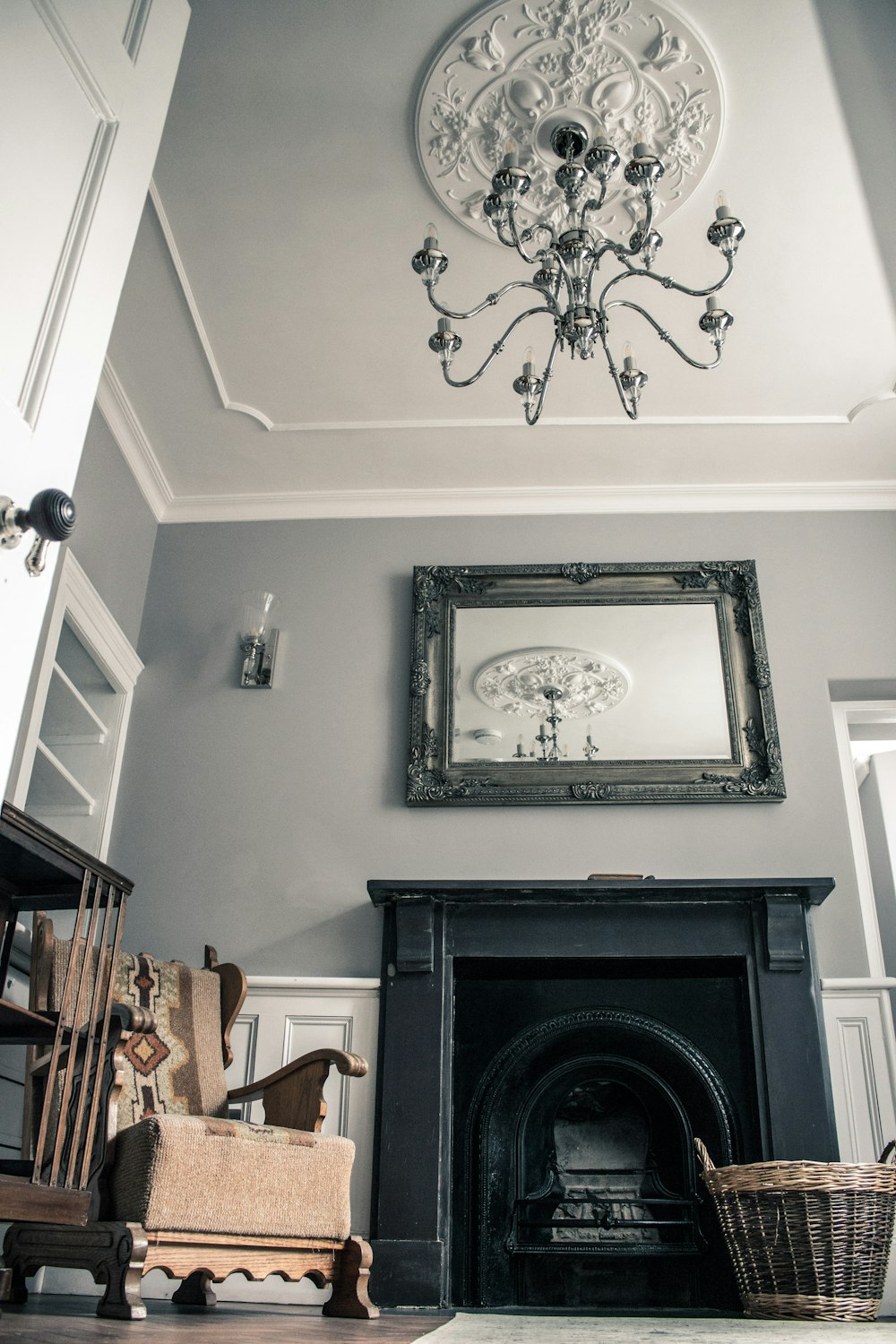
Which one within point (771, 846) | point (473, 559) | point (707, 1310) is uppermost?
point (473, 559)

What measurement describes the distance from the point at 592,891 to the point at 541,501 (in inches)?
68.6

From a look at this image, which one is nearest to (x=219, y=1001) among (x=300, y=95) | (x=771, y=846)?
(x=771, y=846)

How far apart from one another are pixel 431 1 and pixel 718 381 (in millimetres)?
1680

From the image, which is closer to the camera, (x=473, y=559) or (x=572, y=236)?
(x=572, y=236)

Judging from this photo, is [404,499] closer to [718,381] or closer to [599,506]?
[599,506]

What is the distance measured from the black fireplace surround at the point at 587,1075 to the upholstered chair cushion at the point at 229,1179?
0.71 meters

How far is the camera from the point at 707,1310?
3.15 metres

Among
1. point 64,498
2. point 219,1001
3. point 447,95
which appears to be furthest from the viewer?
point 219,1001

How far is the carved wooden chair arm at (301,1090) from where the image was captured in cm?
279

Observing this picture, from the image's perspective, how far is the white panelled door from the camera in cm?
130

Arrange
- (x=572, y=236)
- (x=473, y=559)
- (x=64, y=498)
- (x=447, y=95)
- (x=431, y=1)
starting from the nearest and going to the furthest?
1. (x=64, y=498)
2. (x=572, y=236)
3. (x=431, y=1)
4. (x=447, y=95)
5. (x=473, y=559)

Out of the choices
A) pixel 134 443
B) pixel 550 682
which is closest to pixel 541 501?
pixel 550 682

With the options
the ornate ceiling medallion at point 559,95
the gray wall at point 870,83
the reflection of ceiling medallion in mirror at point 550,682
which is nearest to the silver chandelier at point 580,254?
the ornate ceiling medallion at point 559,95

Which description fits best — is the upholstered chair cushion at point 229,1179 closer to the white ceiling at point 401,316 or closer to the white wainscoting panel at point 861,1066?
the white wainscoting panel at point 861,1066
